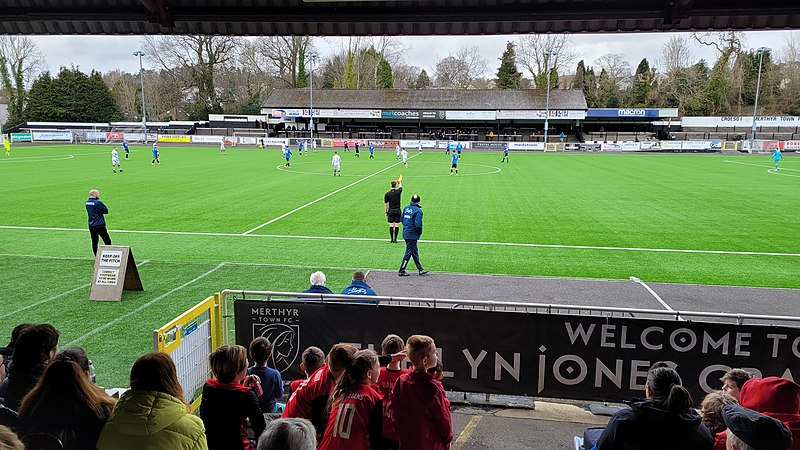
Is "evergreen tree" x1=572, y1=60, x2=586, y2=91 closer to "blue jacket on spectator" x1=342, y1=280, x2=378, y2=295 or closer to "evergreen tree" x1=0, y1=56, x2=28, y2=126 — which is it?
"evergreen tree" x1=0, y1=56, x2=28, y2=126

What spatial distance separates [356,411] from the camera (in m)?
3.85

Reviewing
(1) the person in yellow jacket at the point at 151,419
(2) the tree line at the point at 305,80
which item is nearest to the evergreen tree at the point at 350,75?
(2) the tree line at the point at 305,80

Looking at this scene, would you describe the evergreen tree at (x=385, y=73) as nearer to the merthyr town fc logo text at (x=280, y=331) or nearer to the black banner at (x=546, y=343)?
the merthyr town fc logo text at (x=280, y=331)

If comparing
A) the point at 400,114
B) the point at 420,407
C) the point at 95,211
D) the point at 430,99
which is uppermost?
the point at 430,99

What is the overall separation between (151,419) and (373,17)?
23.8ft

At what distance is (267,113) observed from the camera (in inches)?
3127

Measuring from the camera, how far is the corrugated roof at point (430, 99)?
77188mm

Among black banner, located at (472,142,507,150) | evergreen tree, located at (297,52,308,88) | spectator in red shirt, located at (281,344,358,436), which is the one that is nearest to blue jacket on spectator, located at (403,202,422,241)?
spectator in red shirt, located at (281,344,358,436)

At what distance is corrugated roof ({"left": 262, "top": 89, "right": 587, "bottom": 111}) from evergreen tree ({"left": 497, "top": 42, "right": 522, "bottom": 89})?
21.9m

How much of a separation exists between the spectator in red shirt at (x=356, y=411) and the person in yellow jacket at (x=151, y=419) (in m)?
0.89

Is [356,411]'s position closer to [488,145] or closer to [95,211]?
[95,211]

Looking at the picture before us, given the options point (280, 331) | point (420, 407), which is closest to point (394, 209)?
point (280, 331)

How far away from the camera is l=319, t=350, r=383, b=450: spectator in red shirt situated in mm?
3836

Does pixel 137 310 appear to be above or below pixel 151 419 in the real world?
below
